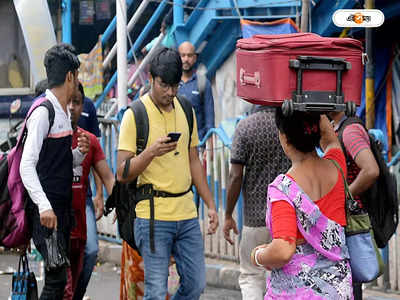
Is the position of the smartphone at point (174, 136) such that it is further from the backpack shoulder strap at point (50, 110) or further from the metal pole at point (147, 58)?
the metal pole at point (147, 58)

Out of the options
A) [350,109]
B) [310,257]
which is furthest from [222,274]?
[350,109]

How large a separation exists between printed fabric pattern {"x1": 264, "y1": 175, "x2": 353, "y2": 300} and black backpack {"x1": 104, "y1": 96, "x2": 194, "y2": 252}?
190cm

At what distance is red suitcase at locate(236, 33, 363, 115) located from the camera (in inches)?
156

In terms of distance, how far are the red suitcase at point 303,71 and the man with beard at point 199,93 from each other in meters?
4.89

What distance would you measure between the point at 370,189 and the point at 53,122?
210cm

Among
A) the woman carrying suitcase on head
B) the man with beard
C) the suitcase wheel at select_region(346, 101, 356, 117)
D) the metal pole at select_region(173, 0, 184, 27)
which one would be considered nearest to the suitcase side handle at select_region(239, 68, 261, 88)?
the woman carrying suitcase on head

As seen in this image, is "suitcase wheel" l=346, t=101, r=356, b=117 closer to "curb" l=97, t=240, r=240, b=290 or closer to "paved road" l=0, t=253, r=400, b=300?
"paved road" l=0, t=253, r=400, b=300

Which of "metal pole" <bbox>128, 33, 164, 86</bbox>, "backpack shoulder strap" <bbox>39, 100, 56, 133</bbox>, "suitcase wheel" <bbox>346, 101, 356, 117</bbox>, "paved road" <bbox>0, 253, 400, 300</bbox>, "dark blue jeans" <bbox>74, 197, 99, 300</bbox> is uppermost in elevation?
"suitcase wheel" <bbox>346, 101, 356, 117</bbox>

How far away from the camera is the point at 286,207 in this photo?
12.9 feet

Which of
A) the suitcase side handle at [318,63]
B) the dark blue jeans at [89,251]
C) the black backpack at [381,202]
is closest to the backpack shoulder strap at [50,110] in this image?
the dark blue jeans at [89,251]

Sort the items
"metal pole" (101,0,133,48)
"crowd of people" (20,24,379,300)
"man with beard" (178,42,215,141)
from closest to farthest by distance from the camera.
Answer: "crowd of people" (20,24,379,300), "man with beard" (178,42,215,141), "metal pole" (101,0,133,48)

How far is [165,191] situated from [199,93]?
331cm

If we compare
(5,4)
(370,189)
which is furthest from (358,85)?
(5,4)

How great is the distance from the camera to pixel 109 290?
8.72 meters
